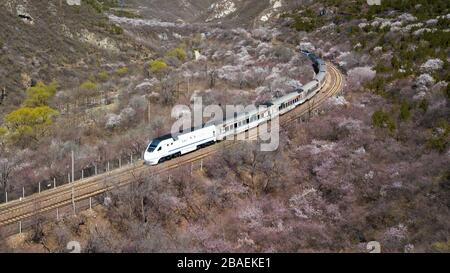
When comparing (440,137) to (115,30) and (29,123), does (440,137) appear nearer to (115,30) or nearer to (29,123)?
(29,123)

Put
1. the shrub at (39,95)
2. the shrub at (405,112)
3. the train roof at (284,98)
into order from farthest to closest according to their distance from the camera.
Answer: the shrub at (39,95) < the train roof at (284,98) < the shrub at (405,112)

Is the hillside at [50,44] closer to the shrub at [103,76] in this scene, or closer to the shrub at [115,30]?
the shrub at [115,30]

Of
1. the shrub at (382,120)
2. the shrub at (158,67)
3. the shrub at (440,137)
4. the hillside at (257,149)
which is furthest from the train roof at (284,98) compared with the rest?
the shrub at (158,67)

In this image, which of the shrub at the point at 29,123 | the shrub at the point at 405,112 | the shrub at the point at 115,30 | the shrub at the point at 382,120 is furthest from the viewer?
the shrub at the point at 115,30

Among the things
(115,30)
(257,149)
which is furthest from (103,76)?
(257,149)

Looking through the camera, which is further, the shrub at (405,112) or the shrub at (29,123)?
the shrub at (29,123)
